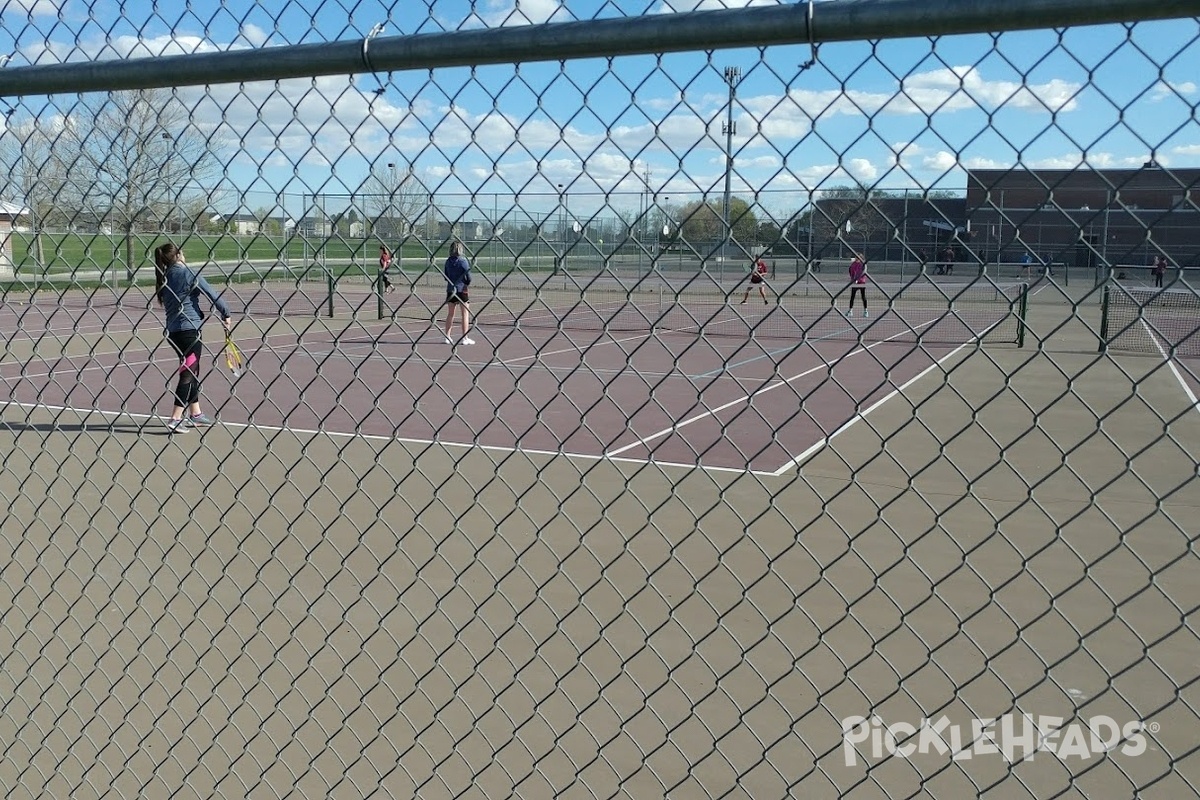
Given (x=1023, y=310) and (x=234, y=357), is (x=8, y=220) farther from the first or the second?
(x=1023, y=310)

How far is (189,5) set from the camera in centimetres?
263

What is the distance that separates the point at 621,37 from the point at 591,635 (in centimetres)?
337

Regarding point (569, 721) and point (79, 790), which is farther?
point (569, 721)

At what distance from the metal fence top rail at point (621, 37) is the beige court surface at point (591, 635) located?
63 cm

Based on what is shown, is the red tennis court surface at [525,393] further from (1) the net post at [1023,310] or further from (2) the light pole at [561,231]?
(2) the light pole at [561,231]

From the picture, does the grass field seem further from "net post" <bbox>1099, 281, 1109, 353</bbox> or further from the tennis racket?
"net post" <bbox>1099, 281, 1109, 353</bbox>

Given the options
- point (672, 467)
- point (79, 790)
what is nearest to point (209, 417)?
point (672, 467)

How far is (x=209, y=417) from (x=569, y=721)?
25.8ft

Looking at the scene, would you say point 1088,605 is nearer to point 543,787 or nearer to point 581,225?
point 543,787

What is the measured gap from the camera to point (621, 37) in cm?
213

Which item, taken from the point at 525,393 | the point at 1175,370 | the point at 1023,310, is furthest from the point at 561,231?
the point at 1175,370

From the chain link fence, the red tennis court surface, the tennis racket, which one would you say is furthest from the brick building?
the red tennis court surface

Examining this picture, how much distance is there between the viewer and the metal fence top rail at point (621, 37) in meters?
1.83

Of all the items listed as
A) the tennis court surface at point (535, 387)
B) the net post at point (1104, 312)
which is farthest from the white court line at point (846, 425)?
the net post at point (1104, 312)
